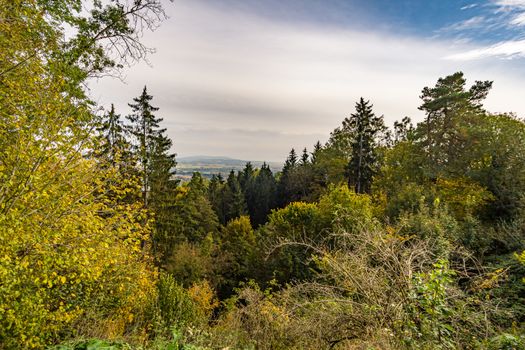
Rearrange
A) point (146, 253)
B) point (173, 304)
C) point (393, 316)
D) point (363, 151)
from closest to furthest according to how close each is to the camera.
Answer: point (393, 316) < point (173, 304) < point (146, 253) < point (363, 151)

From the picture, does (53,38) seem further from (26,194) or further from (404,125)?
(404,125)

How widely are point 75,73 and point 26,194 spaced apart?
385 centimetres

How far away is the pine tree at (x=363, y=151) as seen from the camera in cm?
2808

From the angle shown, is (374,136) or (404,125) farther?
(404,125)

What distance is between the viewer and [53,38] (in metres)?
6.22

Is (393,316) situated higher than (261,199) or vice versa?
(393,316)

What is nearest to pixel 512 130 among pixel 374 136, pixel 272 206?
pixel 374 136

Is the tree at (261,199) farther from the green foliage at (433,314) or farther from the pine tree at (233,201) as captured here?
the green foliage at (433,314)

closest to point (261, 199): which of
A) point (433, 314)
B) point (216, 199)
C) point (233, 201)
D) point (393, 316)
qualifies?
point (233, 201)

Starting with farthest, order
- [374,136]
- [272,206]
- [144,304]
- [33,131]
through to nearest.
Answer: [272,206] < [374,136] < [144,304] < [33,131]

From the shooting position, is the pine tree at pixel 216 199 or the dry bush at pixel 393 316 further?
the pine tree at pixel 216 199

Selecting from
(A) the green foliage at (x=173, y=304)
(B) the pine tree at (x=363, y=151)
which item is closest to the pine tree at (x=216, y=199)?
(B) the pine tree at (x=363, y=151)

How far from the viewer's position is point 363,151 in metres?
28.2

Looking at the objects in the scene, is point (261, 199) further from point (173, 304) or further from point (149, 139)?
point (173, 304)
